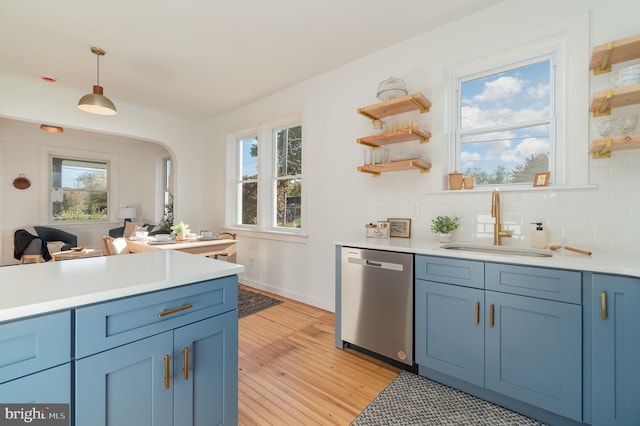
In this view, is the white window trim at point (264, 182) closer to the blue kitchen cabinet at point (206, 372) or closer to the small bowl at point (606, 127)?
the blue kitchen cabinet at point (206, 372)

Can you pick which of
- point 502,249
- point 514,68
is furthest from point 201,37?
point 502,249

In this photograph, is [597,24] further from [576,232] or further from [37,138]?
[37,138]

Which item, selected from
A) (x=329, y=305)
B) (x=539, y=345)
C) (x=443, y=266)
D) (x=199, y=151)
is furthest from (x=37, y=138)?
(x=539, y=345)

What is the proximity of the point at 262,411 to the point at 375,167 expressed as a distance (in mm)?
2122

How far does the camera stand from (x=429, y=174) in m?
2.70

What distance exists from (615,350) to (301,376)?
1844 mm

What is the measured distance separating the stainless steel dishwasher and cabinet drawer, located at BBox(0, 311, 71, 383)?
187cm

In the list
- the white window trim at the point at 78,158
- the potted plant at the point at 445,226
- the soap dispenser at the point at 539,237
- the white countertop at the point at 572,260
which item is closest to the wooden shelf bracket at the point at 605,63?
the soap dispenser at the point at 539,237

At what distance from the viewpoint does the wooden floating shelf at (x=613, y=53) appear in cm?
171

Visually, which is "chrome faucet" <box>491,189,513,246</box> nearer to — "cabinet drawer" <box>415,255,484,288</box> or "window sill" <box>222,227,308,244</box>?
"cabinet drawer" <box>415,255,484,288</box>

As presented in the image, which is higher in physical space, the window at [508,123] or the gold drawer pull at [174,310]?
the window at [508,123]

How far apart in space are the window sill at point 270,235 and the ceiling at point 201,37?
1.99 meters

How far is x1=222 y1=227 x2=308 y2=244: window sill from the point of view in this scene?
3.80m

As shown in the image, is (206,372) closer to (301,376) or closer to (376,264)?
(301,376)
